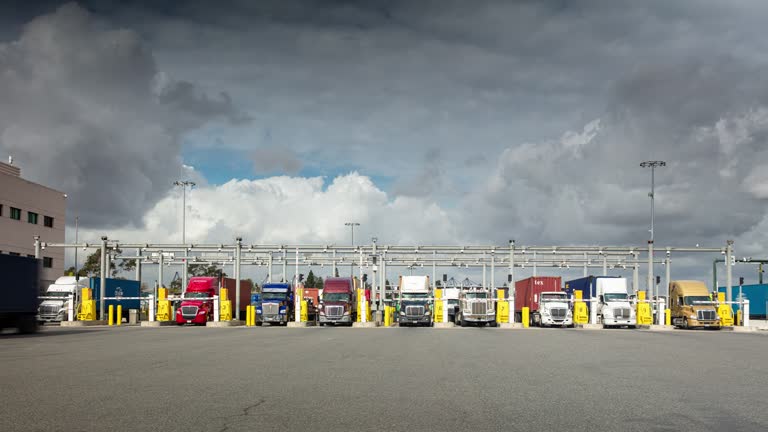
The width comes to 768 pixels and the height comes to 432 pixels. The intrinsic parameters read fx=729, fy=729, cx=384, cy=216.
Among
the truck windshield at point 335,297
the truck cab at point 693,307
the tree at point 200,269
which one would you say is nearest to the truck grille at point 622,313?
the truck cab at point 693,307

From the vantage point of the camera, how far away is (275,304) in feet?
168

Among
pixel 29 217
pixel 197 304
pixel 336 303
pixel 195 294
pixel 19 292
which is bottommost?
pixel 197 304

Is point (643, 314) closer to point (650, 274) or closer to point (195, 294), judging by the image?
point (650, 274)

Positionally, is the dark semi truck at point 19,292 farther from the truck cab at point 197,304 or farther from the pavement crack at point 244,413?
the pavement crack at point 244,413

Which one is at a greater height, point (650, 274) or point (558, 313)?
point (650, 274)

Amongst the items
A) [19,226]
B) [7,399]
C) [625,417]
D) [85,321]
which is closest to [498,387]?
[625,417]

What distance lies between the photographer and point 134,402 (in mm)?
10375

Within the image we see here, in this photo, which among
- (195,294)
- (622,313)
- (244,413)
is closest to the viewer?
(244,413)

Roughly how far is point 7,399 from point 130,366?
5.35m

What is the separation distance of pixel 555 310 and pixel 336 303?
14.5 m

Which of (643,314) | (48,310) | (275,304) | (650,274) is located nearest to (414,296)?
(275,304)

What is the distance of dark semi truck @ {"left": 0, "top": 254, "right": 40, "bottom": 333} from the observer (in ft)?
105

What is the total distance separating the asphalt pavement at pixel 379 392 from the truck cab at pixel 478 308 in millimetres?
27607

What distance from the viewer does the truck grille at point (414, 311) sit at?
48344mm
